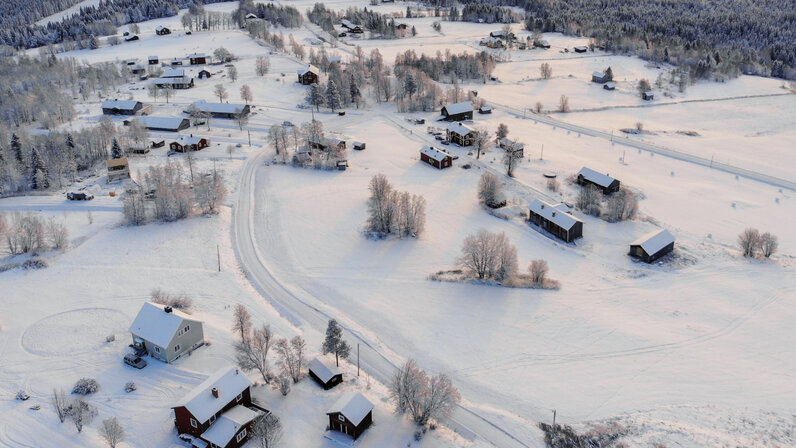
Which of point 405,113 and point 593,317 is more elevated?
point 405,113

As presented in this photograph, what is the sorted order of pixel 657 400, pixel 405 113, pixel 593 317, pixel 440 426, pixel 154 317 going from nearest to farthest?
pixel 440 426 < pixel 657 400 < pixel 154 317 < pixel 593 317 < pixel 405 113

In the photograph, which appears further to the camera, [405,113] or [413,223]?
[405,113]

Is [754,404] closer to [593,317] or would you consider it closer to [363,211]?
[593,317]

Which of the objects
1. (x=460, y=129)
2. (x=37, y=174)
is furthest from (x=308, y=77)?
(x=37, y=174)

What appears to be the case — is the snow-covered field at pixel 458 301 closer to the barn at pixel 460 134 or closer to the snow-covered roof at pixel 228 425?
the barn at pixel 460 134

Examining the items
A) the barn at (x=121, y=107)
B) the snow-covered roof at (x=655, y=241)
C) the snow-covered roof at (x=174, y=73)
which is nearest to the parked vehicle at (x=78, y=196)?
the barn at (x=121, y=107)

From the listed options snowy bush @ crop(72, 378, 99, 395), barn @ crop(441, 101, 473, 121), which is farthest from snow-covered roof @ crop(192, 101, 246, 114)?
snowy bush @ crop(72, 378, 99, 395)

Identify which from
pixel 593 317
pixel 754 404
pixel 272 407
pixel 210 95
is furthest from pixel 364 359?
pixel 210 95
